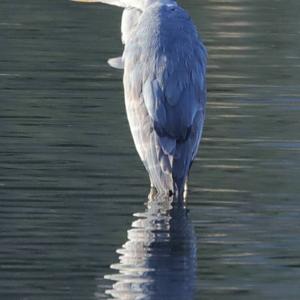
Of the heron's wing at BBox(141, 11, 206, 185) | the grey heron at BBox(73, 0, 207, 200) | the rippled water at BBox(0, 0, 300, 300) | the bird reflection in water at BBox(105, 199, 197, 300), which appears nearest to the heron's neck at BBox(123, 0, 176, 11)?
the grey heron at BBox(73, 0, 207, 200)

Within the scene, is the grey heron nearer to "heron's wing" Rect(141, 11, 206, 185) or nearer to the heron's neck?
"heron's wing" Rect(141, 11, 206, 185)

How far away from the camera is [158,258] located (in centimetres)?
920

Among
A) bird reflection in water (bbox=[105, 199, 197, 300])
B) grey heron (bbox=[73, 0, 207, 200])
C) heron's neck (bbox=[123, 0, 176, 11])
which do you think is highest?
heron's neck (bbox=[123, 0, 176, 11])

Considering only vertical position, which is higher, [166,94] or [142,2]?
[142,2]

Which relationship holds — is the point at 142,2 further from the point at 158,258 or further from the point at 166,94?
the point at 158,258

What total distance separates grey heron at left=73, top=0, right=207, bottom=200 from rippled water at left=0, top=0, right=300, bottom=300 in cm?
27

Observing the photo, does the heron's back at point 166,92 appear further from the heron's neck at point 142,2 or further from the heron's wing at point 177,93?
the heron's neck at point 142,2

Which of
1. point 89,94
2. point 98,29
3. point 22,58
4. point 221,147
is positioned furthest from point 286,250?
point 98,29

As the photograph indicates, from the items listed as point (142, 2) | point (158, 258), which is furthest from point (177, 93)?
point (142, 2)

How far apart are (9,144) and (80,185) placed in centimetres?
148

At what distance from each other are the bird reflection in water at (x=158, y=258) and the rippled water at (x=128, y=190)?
1cm

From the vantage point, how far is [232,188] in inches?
435

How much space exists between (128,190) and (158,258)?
189cm

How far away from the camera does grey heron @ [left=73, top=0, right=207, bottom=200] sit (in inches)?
420
